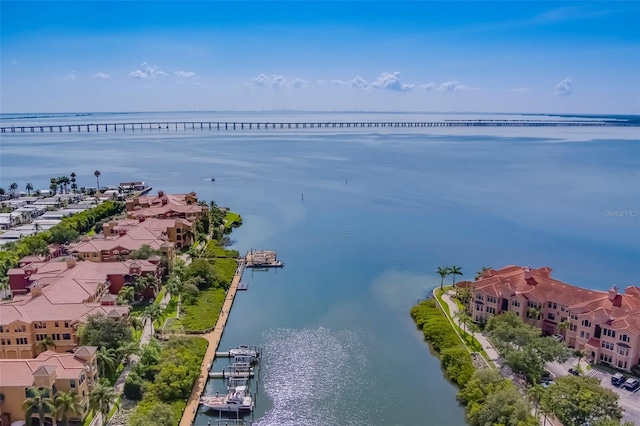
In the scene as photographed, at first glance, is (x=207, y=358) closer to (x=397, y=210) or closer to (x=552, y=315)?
(x=552, y=315)

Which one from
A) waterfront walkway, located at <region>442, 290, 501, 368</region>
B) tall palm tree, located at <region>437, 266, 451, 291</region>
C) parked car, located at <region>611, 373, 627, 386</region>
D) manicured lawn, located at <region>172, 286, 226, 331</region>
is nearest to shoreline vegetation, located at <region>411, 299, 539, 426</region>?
waterfront walkway, located at <region>442, 290, 501, 368</region>

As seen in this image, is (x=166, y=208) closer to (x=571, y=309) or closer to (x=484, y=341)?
(x=484, y=341)

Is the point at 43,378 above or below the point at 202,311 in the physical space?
above

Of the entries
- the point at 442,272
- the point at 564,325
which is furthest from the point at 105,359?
the point at 564,325

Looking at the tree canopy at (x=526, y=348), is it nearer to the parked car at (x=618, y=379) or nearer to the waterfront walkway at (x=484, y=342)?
the waterfront walkway at (x=484, y=342)

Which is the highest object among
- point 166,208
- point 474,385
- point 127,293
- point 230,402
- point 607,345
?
point 166,208

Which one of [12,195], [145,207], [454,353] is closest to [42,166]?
[12,195]

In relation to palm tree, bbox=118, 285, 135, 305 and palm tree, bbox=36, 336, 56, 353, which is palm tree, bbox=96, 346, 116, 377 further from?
Result: palm tree, bbox=118, 285, 135, 305
